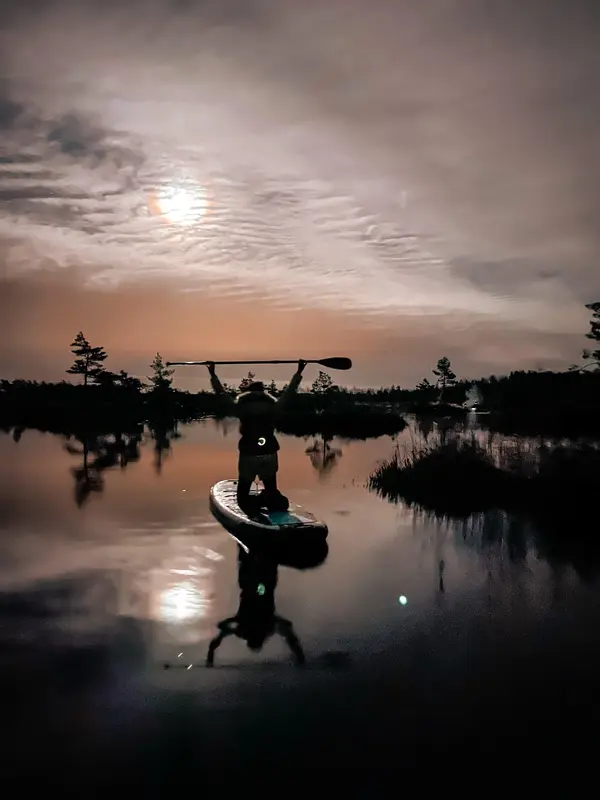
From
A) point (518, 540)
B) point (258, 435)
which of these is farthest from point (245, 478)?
point (518, 540)

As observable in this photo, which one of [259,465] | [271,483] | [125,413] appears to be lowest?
[125,413]

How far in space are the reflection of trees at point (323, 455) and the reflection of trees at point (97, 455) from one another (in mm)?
9583

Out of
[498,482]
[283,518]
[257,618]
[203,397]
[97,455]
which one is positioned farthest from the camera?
[203,397]

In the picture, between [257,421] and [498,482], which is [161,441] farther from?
[257,421]

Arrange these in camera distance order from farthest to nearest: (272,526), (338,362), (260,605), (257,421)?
1. (338,362)
2. (257,421)
3. (272,526)
4. (260,605)

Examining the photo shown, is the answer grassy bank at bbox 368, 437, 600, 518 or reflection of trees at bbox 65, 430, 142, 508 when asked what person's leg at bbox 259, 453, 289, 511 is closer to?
grassy bank at bbox 368, 437, 600, 518

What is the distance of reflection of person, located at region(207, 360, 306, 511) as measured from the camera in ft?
44.6

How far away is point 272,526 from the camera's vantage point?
12555 millimetres

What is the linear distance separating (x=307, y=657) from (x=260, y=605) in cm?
229

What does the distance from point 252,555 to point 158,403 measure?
257ft

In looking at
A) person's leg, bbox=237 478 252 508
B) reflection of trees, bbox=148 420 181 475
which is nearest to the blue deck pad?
person's leg, bbox=237 478 252 508

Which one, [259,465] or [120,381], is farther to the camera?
[120,381]

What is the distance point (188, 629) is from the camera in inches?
351

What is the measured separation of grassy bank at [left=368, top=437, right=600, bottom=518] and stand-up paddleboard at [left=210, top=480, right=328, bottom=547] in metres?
6.62
